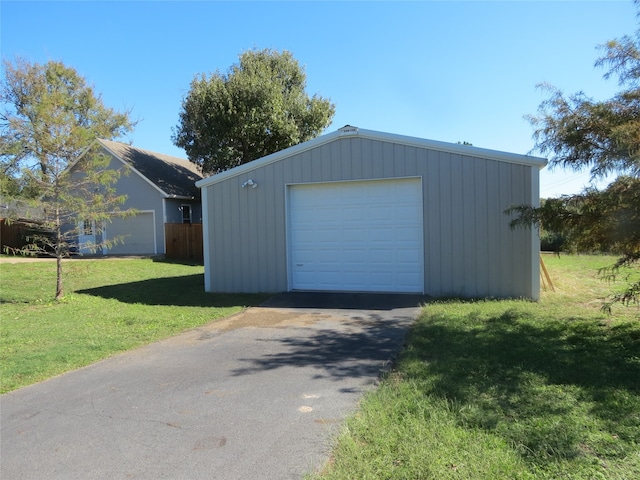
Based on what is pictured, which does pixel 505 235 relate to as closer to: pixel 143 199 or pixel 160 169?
pixel 143 199

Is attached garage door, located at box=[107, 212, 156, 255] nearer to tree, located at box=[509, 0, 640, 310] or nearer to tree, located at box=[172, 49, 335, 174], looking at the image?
tree, located at box=[172, 49, 335, 174]

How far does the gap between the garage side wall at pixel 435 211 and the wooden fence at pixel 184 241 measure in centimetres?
1097

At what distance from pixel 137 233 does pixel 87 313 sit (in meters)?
14.8

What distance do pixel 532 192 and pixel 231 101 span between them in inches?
680

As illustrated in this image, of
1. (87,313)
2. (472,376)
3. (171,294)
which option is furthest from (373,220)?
(87,313)

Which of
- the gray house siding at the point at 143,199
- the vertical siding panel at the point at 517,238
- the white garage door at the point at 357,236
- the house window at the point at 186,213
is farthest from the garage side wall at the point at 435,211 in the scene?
the house window at the point at 186,213

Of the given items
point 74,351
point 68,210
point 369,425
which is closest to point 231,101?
point 68,210

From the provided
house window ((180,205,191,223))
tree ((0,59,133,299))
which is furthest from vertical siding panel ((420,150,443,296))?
house window ((180,205,191,223))

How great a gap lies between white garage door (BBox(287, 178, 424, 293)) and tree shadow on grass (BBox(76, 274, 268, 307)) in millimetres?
1471

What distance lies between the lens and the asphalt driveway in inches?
126

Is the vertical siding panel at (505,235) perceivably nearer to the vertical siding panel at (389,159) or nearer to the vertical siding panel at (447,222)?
the vertical siding panel at (447,222)

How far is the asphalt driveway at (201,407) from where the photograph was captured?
10.5 feet

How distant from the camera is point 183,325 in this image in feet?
25.6

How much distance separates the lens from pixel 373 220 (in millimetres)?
10086
